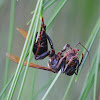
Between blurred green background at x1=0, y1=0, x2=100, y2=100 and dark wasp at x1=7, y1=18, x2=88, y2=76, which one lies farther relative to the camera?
blurred green background at x1=0, y1=0, x2=100, y2=100

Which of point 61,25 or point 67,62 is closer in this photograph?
point 67,62

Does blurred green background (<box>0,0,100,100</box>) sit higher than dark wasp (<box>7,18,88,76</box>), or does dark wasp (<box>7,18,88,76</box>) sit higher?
blurred green background (<box>0,0,100,100</box>)

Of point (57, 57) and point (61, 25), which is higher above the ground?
point (61, 25)

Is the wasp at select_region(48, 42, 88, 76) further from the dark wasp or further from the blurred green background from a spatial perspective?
the blurred green background

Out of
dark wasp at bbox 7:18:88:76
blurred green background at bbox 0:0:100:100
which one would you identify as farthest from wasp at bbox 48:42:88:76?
blurred green background at bbox 0:0:100:100

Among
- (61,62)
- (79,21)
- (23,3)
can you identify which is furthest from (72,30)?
(61,62)

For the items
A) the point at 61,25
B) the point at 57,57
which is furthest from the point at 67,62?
the point at 61,25

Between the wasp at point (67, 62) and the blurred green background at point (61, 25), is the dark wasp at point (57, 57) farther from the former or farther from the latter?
the blurred green background at point (61, 25)

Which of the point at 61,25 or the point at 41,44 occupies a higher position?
the point at 61,25

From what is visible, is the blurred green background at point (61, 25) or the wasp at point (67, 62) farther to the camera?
the blurred green background at point (61, 25)

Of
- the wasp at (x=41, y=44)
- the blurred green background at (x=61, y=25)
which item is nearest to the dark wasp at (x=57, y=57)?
the wasp at (x=41, y=44)

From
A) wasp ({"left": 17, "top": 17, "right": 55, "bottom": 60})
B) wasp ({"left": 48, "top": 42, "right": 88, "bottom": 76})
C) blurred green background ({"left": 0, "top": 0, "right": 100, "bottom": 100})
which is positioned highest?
blurred green background ({"left": 0, "top": 0, "right": 100, "bottom": 100})

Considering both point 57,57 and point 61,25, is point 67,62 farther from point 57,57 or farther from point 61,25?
point 61,25
